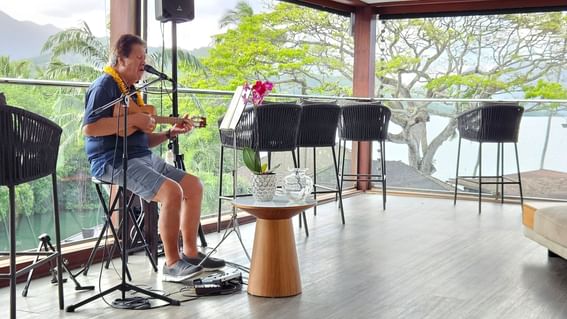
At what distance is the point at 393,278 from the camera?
3990 mm

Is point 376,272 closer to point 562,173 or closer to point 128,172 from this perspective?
point 128,172

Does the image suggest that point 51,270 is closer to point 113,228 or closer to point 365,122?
point 113,228

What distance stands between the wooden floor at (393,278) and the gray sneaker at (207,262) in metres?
0.21

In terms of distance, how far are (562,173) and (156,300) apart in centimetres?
504

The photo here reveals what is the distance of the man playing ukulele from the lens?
3.69 meters

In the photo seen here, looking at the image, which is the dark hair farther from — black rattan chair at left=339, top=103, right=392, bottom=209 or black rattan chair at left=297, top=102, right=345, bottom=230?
black rattan chair at left=339, top=103, right=392, bottom=209

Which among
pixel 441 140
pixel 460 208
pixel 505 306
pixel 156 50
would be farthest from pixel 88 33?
pixel 505 306

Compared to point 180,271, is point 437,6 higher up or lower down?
higher up

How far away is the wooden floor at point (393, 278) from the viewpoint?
132 inches

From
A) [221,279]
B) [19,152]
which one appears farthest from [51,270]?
[19,152]

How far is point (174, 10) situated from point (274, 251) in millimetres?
1763

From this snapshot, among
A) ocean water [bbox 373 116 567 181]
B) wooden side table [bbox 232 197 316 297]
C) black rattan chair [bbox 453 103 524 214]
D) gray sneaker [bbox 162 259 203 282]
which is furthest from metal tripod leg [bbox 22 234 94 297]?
ocean water [bbox 373 116 567 181]

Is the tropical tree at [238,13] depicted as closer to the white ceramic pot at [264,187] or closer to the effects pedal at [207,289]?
the white ceramic pot at [264,187]

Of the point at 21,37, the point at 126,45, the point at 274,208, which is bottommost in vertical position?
the point at 274,208
